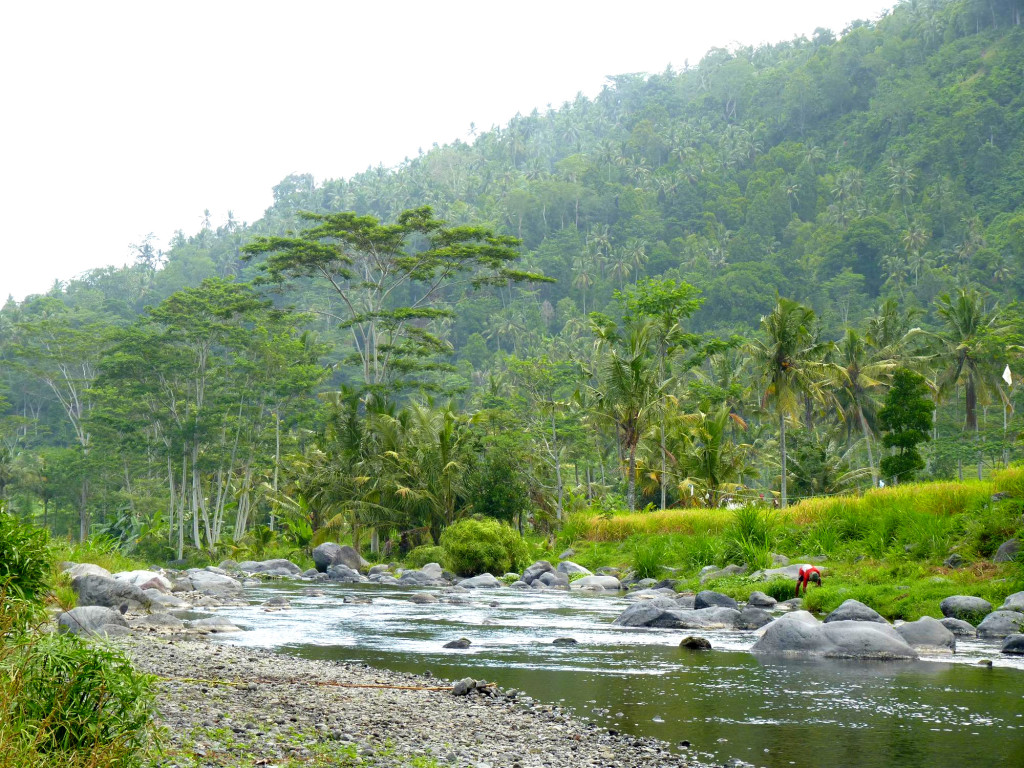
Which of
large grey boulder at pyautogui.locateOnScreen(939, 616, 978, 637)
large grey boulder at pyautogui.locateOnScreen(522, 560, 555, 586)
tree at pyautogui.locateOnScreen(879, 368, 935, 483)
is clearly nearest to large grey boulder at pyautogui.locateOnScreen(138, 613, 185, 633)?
large grey boulder at pyautogui.locateOnScreen(939, 616, 978, 637)

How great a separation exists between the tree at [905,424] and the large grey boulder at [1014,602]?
2318cm

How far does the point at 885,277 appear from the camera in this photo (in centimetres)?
10512

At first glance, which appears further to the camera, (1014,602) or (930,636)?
(1014,602)

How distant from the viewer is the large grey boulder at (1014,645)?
1345cm

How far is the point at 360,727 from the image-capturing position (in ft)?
26.2

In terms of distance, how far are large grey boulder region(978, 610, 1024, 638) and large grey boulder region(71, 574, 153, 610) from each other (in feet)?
51.8

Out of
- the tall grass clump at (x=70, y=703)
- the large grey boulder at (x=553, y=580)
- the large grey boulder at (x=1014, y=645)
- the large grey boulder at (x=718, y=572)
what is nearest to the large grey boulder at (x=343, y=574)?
the large grey boulder at (x=553, y=580)

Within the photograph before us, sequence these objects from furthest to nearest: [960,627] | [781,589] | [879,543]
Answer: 1. [879,543]
2. [781,589]
3. [960,627]

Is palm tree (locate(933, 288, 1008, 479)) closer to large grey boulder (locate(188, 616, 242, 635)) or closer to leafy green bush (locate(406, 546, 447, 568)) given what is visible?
leafy green bush (locate(406, 546, 447, 568))

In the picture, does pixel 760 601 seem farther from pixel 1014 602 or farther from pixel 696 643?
pixel 696 643

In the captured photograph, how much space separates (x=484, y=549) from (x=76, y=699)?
29.8 meters

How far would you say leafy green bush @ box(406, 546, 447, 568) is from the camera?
36406mm

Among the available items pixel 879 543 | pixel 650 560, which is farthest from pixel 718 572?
pixel 650 560

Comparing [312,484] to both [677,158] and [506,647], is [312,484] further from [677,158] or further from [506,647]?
[677,158]
